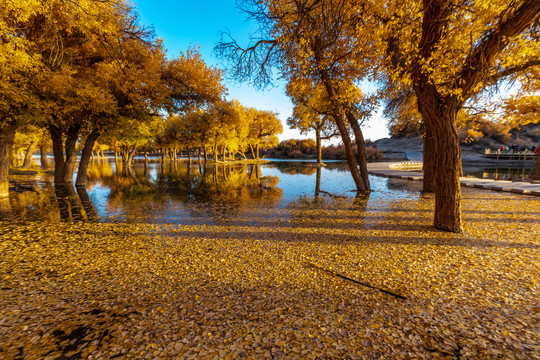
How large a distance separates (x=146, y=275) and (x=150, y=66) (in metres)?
13.8

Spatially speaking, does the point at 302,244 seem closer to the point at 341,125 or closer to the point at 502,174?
the point at 341,125

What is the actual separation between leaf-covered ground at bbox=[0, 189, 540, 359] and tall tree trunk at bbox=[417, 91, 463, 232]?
26.5 inches

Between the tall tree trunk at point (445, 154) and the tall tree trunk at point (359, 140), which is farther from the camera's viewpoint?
the tall tree trunk at point (359, 140)

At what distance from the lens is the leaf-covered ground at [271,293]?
102 inches

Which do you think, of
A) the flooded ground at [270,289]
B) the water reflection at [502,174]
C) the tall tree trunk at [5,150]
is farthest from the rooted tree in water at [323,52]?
the water reflection at [502,174]

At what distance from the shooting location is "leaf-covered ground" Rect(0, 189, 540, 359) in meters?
2.59

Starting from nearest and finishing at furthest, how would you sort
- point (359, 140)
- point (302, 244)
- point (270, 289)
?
point (270, 289), point (302, 244), point (359, 140)

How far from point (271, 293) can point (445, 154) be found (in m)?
6.22

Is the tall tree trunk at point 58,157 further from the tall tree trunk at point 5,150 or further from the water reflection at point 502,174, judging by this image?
the water reflection at point 502,174

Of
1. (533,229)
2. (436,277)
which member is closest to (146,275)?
(436,277)

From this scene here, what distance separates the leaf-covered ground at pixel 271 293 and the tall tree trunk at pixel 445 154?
673mm

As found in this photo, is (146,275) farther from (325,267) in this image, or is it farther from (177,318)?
(325,267)

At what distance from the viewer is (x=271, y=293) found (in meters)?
3.67

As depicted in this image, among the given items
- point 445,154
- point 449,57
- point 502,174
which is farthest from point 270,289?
point 502,174
